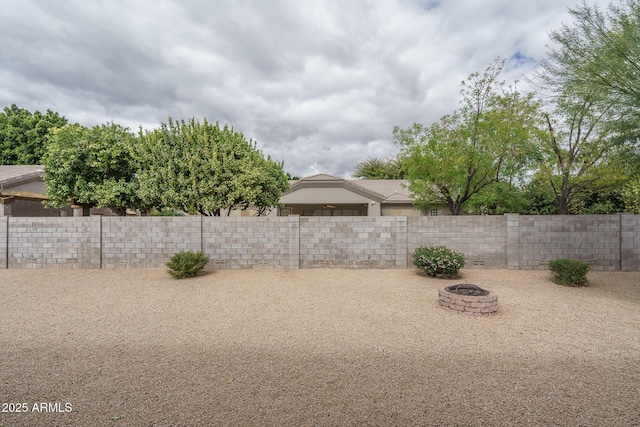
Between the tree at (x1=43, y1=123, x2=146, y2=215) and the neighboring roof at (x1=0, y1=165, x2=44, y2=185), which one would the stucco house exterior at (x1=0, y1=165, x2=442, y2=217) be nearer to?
the neighboring roof at (x1=0, y1=165, x2=44, y2=185)

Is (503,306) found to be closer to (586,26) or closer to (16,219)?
(586,26)

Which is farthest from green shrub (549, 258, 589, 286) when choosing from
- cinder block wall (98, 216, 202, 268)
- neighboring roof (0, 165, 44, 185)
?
neighboring roof (0, 165, 44, 185)

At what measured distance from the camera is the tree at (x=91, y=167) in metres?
11.7

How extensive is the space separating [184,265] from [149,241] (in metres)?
2.57

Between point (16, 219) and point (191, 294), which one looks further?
point (16, 219)

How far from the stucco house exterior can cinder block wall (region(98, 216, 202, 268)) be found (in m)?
4.99

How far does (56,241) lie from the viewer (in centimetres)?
1015

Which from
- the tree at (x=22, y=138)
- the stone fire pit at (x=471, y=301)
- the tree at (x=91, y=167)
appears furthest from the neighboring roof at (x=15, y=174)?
the stone fire pit at (x=471, y=301)

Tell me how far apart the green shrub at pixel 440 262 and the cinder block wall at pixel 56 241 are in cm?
1196

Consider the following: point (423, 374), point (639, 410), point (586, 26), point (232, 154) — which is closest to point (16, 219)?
point (232, 154)

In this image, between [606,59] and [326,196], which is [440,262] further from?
[326,196]

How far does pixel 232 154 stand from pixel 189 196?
2.53m

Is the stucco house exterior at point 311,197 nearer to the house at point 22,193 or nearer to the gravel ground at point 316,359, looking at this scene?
the house at point 22,193

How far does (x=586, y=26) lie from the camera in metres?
7.03
